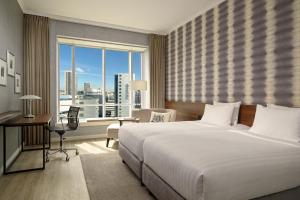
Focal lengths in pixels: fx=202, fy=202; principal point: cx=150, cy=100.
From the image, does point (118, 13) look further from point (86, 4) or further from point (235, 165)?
point (235, 165)

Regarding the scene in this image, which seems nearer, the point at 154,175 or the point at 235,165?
the point at 235,165

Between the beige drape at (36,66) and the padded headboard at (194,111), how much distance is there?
3.15m

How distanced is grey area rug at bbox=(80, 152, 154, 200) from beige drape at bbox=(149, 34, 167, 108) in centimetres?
260

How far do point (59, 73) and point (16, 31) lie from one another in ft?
4.96

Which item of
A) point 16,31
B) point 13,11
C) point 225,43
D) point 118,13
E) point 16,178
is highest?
point 118,13

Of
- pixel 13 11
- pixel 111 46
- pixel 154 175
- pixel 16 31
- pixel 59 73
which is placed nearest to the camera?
pixel 154 175

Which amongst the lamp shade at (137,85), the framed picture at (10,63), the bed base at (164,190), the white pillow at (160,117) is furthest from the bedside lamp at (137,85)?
the bed base at (164,190)

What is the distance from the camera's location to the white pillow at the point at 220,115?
3.38 m

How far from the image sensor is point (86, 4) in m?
4.15

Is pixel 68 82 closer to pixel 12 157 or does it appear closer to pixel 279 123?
pixel 12 157

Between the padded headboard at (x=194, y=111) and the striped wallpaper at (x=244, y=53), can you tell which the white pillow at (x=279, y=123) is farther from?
the padded headboard at (x=194, y=111)

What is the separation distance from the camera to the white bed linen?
4.61 ft

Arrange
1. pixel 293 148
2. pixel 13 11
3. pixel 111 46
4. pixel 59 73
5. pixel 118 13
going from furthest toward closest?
pixel 111 46, pixel 59 73, pixel 118 13, pixel 13 11, pixel 293 148

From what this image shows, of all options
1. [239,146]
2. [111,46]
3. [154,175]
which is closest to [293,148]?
[239,146]
